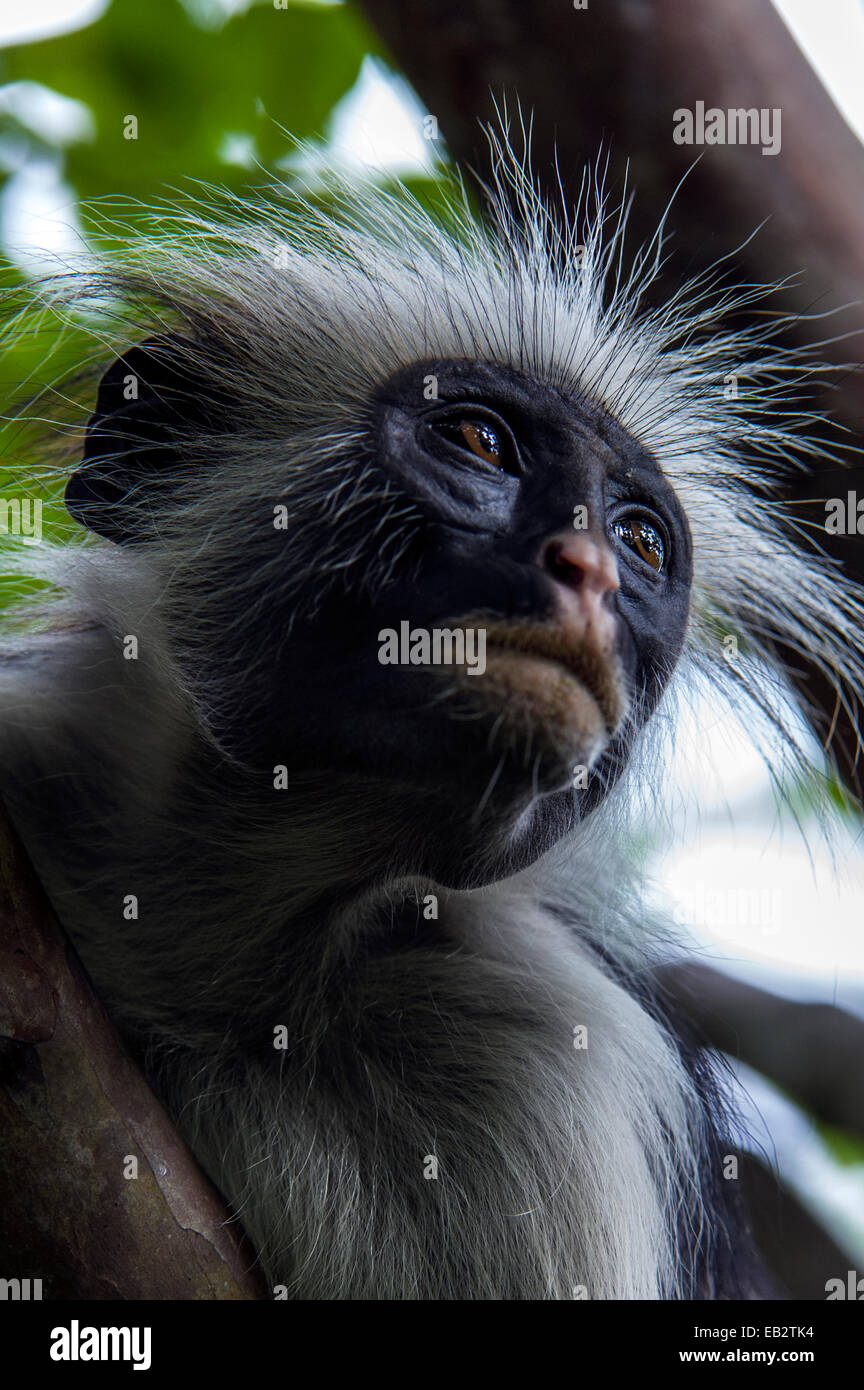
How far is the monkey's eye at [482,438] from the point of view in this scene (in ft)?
7.96

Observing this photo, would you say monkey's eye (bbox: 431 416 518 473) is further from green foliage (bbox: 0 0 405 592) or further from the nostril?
green foliage (bbox: 0 0 405 592)

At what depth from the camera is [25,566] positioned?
3230mm

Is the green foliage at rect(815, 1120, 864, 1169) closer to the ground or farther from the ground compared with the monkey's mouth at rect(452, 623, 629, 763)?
closer to the ground

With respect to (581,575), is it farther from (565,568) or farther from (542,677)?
(542,677)

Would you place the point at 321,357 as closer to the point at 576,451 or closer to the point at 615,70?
the point at 576,451

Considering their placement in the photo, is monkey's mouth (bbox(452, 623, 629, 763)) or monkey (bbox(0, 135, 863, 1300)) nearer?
monkey's mouth (bbox(452, 623, 629, 763))

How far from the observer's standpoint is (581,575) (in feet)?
6.99

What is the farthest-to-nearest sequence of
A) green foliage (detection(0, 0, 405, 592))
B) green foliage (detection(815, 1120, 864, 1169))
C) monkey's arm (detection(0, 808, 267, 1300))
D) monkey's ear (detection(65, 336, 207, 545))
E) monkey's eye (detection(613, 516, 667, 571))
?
1. green foliage (detection(815, 1120, 864, 1169))
2. green foliage (detection(0, 0, 405, 592))
3. monkey's ear (detection(65, 336, 207, 545))
4. monkey's eye (detection(613, 516, 667, 571))
5. monkey's arm (detection(0, 808, 267, 1300))

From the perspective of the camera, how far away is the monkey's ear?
9.25ft

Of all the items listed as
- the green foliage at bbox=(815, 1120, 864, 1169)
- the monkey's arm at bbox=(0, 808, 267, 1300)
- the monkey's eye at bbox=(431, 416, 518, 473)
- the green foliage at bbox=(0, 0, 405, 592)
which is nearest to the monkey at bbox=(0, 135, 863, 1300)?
the monkey's eye at bbox=(431, 416, 518, 473)

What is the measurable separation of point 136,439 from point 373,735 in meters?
0.98

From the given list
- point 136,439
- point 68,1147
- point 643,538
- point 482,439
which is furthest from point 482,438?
point 68,1147

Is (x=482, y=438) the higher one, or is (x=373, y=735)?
(x=482, y=438)

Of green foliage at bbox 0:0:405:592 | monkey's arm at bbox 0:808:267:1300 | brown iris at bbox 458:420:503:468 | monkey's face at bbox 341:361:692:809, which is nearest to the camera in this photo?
monkey's arm at bbox 0:808:267:1300
